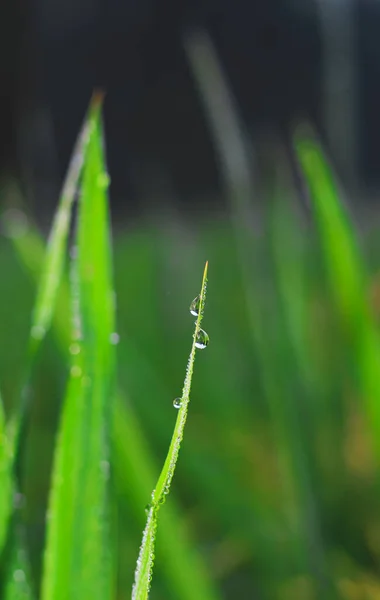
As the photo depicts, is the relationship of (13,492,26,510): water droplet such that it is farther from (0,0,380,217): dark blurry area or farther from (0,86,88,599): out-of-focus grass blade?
(0,0,380,217): dark blurry area

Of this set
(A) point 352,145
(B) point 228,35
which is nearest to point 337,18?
(A) point 352,145

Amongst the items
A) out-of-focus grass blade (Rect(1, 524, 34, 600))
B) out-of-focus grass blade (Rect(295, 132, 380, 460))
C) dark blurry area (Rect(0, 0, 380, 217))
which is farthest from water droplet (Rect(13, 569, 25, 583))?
dark blurry area (Rect(0, 0, 380, 217))

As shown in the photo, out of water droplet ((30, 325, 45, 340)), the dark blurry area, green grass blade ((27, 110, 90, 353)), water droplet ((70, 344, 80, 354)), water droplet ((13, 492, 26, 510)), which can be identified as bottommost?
water droplet ((13, 492, 26, 510))

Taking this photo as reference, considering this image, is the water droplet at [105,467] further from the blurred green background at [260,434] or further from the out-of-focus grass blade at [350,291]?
the out-of-focus grass blade at [350,291]

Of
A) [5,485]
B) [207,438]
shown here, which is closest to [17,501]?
[5,485]

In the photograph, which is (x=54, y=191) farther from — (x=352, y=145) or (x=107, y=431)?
(x=107, y=431)
